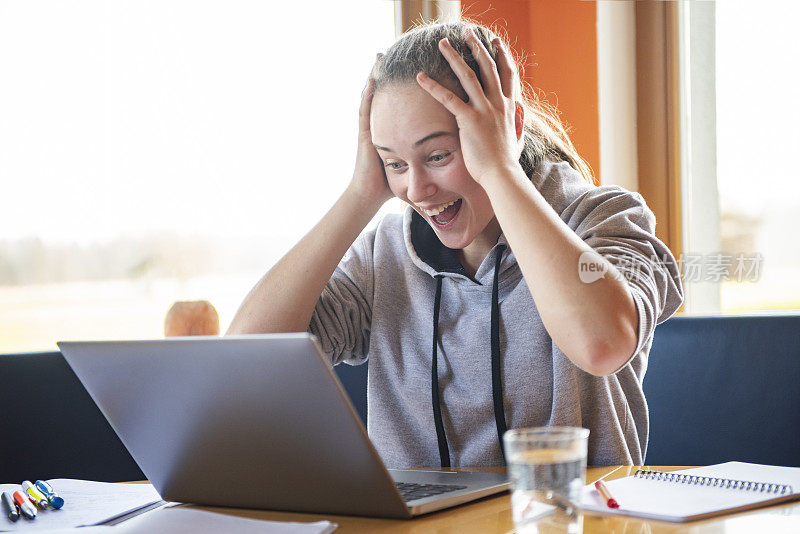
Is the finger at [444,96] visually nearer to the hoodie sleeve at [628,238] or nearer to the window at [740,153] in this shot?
the hoodie sleeve at [628,238]

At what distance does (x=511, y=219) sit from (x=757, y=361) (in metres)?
0.71

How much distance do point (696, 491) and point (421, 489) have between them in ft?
0.90

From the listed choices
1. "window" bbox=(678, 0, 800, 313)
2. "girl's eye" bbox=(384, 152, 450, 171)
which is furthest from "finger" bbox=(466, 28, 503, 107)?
"window" bbox=(678, 0, 800, 313)

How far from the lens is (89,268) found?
2266 mm

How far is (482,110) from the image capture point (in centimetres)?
118

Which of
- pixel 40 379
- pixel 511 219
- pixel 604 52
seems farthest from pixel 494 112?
pixel 604 52

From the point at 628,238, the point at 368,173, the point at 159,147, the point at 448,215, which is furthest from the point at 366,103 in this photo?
the point at 159,147

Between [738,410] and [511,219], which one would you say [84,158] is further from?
[738,410]

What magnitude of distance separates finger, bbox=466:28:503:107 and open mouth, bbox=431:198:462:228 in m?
0.16

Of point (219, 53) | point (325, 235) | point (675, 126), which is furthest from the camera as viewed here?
point (675, 126)

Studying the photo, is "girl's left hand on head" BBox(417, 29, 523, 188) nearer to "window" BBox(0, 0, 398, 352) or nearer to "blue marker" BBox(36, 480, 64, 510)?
"blue marker" BBox(36, 480, 64, 510)

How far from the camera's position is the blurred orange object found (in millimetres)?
1563

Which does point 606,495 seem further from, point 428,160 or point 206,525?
point 428,160

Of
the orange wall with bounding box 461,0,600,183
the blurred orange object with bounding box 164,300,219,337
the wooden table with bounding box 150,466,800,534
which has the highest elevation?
the orange wall with bounding box 461,0,600,183
